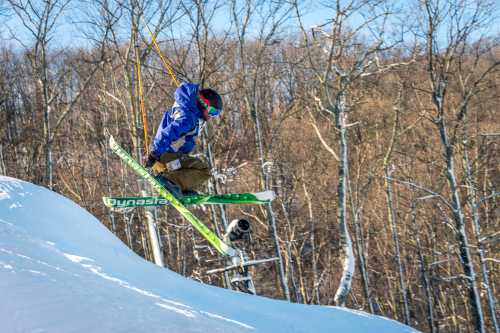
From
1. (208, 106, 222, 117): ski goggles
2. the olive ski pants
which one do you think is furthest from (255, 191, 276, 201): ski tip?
(208, 106, 222, 117): ski goggles

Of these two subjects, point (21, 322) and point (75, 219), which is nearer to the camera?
point (21, 322)

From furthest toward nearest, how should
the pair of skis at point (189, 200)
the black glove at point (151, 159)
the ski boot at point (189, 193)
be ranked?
the ski boot at point (189, 193), the pair of skis at point (189, 200), the black glove at point (151, 159)

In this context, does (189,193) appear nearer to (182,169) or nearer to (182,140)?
(182,169)

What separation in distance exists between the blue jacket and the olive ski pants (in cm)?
11

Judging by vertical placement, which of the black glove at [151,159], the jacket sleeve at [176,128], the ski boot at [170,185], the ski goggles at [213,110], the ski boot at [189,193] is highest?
the ski goggles at [213,110]

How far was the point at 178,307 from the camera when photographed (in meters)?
3.61

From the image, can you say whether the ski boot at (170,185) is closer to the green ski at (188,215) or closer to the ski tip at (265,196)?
the green ski at (188,215)

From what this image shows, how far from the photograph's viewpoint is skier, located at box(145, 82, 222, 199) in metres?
6.09

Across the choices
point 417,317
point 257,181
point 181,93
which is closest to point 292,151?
point 257,181

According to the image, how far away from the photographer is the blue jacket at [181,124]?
6.09 m

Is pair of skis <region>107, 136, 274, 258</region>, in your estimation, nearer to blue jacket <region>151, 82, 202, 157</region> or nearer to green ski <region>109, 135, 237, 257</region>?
green ski <region>109, 135, 237, 257</region>

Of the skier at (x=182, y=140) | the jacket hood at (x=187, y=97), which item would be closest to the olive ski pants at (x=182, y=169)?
the skier at (x=182, y=140)

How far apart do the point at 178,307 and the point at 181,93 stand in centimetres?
317

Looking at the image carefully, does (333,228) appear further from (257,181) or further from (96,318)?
(96,318)
